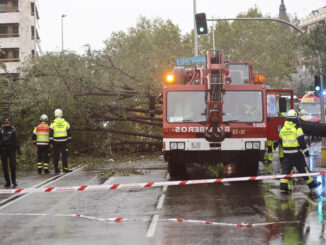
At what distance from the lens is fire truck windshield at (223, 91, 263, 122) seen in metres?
14.8

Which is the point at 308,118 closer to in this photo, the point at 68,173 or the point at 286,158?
the point at 68,173

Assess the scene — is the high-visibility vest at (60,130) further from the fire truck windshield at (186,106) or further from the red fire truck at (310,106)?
the red fire truck at (310,106)

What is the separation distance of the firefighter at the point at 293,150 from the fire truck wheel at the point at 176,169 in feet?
12.6

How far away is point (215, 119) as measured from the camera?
14.6 m

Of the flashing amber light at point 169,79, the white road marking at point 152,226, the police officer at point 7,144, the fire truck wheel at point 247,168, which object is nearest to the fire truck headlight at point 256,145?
the fire truck wheel at point 247,168

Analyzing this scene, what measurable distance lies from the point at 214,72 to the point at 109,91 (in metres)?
9.03

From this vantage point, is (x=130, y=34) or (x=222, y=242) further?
(x=130, y=34)

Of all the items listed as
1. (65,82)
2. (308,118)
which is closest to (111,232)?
(65,82)

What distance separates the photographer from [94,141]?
81.7 ft

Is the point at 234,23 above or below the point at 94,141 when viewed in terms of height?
above

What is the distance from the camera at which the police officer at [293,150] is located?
39.7ft

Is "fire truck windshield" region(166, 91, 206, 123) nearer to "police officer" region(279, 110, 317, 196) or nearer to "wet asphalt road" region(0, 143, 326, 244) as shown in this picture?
"wet asphalt road" region(0, 143, 326, 244)

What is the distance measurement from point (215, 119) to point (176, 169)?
6.88 feet

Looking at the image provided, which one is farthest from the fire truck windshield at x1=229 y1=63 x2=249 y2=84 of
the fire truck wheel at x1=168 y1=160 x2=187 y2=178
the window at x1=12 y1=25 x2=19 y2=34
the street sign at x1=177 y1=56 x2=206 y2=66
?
the window at x1=12 y1=25 x2=19 y2=34
